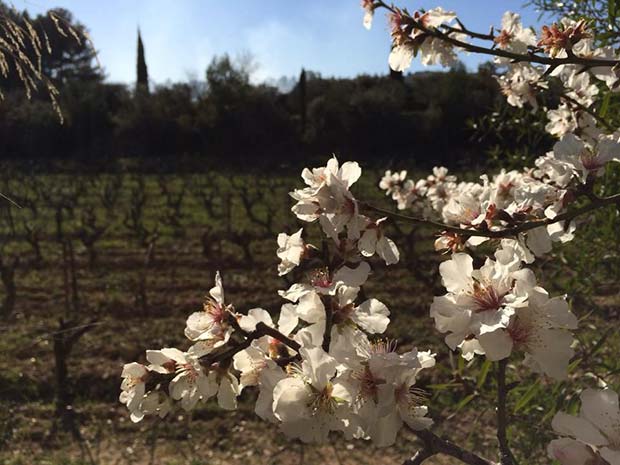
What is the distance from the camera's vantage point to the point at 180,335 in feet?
16.5

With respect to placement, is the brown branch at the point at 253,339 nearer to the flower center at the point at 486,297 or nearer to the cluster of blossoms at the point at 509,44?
the flower center at the point at 486,297

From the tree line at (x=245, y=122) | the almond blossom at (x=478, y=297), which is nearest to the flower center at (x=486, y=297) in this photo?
the almond blossom at (x=478, y=297)

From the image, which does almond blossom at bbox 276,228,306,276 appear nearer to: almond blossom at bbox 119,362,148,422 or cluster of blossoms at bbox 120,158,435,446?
cluster of blossoms at bbox 120,158,435,446

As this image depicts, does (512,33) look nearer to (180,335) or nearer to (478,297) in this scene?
(478,297)

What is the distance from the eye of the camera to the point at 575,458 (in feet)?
1.93

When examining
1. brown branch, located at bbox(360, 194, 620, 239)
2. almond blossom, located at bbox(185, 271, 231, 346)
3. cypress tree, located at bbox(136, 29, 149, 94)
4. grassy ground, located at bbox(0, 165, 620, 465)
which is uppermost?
cypress tree, located at bbox(136, 29, 149, 94)

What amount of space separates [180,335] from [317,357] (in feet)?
14.7

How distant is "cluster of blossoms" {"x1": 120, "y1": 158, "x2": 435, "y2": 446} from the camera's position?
29.3 inches

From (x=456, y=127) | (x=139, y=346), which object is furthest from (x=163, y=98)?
(x=139, y=346)

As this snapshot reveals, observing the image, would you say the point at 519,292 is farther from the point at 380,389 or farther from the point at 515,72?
the point at 515,72

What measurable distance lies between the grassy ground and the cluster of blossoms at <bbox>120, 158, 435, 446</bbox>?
1.59 ft

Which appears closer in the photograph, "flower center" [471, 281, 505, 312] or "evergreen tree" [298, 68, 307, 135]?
"flower center" [471, 281, 505, 312]

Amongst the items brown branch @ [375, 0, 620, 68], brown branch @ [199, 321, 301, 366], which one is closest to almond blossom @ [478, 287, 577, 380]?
brown branch @ [199, 321, 301, 366]

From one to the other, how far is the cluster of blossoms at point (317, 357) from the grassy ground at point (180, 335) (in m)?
0.49
